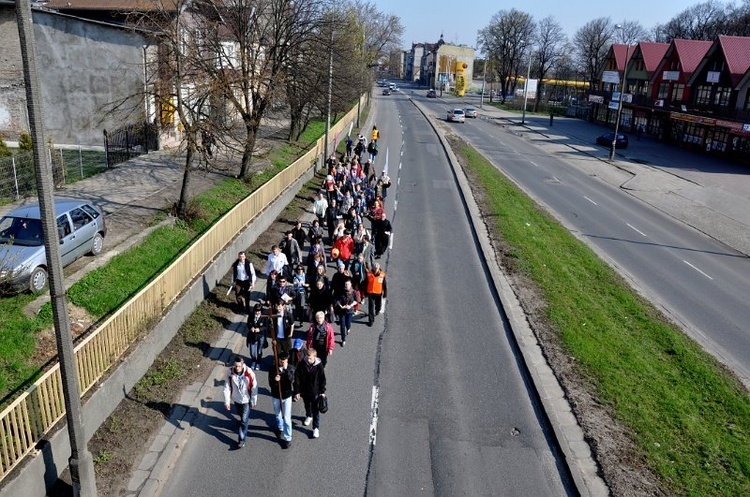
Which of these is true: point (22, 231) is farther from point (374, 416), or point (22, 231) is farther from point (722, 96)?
point (722, 96)

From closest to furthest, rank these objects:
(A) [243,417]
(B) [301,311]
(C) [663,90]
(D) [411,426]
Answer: (A) [243,417] → (D) [411,426] → (B) [301,311] → (C) [663,90]

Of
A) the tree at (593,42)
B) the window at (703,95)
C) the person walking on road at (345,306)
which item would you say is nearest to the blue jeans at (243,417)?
the person walking on road at (345,306)

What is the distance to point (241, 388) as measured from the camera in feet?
31.7

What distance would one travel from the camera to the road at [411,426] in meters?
9.05

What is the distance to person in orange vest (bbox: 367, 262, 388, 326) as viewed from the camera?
14.1 meters

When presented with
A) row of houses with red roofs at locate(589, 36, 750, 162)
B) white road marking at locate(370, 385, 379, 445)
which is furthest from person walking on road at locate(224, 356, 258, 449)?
row of houses with red roofs at locate(589, 36, 750, 162)

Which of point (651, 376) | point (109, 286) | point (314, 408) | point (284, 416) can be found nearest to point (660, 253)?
point (651, 376)

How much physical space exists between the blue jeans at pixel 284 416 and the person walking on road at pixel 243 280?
16.1 feet

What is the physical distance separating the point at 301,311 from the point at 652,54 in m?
64.0

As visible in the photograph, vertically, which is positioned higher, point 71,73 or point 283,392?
point 71,73

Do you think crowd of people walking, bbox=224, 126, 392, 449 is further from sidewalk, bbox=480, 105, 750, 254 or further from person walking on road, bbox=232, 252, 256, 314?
sidewalk, bbox=480, 105, 750, 254

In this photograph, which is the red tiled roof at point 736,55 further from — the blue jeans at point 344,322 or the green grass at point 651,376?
the blue jeans at point 344,322

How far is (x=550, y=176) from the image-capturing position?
3959 centimetres

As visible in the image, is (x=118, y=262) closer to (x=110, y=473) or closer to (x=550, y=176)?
(x=110, y=473)
